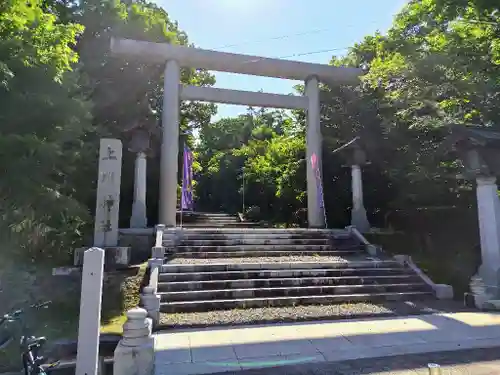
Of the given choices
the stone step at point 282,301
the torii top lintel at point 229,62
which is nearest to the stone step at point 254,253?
the stone step at point 282,301

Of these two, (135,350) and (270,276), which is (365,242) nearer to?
(270,276)

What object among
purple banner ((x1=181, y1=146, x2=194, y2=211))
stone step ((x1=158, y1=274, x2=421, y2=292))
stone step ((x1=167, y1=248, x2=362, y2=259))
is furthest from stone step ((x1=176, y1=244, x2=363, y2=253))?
purple banner ((x1=181, y1=146, x2=194, y2=211))

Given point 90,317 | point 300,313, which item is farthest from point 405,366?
point 90,317

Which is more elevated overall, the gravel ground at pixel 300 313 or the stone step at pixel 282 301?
the stone step at pixel 282 301

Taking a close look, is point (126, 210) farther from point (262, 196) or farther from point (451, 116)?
point (451, 116)

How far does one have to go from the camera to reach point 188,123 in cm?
2216

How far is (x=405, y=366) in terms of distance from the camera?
13.5ft

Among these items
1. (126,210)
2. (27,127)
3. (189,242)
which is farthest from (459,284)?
(126,210)

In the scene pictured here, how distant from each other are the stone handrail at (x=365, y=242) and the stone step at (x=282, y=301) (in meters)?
2.12

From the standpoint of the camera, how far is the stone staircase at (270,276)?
700 cm

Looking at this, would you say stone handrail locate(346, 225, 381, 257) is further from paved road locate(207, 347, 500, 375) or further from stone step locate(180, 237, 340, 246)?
paved road locate(207, 347, 500, 375)

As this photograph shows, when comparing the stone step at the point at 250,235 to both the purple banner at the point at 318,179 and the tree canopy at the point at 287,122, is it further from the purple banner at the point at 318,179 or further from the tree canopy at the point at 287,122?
the tree canopy at the point at 287,122

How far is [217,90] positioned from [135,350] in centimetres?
1086

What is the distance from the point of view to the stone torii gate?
40.8 ft
